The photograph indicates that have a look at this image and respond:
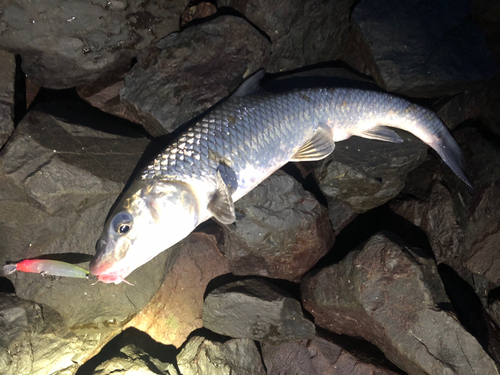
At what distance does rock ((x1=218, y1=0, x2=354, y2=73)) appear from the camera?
372 cm

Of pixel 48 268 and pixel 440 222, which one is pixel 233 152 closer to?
pixel 48 268

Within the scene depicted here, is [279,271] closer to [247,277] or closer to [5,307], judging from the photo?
[247,277]

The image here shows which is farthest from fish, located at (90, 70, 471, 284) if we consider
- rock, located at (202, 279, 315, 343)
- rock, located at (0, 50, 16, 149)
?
rock, located at (0, 50, 16, 149)

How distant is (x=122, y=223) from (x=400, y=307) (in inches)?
111

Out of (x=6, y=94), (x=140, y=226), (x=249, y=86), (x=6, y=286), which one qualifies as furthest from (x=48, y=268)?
(x=249, y=86)

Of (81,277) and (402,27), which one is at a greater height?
(402,27)

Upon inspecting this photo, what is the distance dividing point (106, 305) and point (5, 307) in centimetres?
99

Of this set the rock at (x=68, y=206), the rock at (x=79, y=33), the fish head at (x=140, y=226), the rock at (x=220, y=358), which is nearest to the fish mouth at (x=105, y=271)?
the fish head at (x=140, y=226)

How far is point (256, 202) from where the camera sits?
3.41 metres

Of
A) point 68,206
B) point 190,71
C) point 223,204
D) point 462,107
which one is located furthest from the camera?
point 462,107

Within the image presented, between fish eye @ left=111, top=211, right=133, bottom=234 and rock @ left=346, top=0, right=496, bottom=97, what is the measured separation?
340 cm

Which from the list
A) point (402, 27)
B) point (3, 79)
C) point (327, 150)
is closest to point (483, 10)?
point (402, 27)

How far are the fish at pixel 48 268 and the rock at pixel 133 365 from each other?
3.92 ft

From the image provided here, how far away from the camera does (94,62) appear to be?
3490mm
